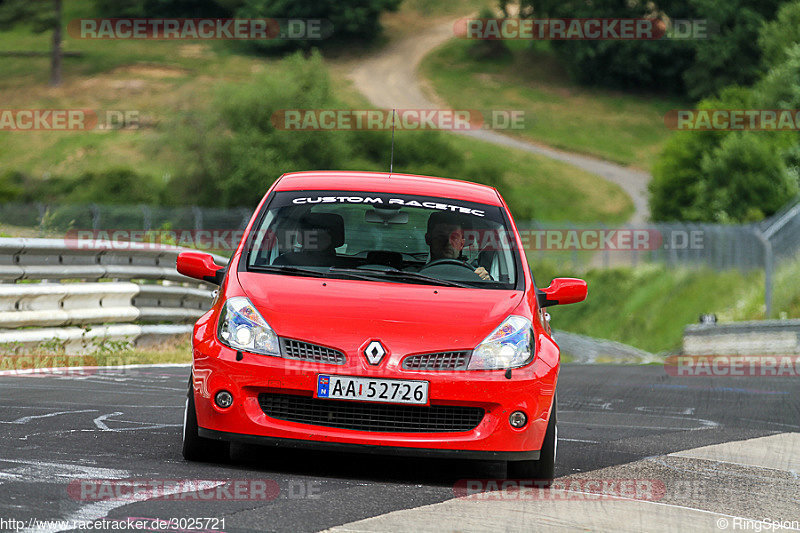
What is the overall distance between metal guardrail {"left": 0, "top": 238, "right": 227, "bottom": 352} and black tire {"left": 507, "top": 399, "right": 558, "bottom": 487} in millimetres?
6672

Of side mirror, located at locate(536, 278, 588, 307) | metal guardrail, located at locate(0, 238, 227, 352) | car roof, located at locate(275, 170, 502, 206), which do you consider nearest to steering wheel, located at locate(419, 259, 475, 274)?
side mirror, located at locate(536, 278, 588, 307)

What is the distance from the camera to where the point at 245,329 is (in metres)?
6.58

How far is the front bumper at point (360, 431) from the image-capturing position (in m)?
6.39

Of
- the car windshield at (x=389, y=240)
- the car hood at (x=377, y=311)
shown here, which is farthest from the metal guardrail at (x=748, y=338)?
the car hood at (x=377, y=311)

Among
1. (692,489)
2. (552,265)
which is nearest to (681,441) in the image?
(692,489)

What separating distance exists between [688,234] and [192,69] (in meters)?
71.0

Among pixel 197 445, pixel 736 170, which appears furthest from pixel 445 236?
pixel 736 170

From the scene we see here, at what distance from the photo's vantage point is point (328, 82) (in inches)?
2790

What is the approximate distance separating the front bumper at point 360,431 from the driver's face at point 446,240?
146 centimetres

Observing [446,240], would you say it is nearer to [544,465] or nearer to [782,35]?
[544,465]

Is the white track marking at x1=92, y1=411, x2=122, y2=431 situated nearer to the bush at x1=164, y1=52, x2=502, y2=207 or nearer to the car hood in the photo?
the car hood

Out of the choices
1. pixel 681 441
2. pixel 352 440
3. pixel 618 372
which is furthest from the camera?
pixel 618 372

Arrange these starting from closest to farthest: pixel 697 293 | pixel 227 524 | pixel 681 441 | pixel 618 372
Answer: pixel 227 524 < pixel 681 441 < pixel 618 372 < pixel 697 293

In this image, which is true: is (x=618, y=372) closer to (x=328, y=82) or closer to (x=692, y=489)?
(x=692, y=489)
